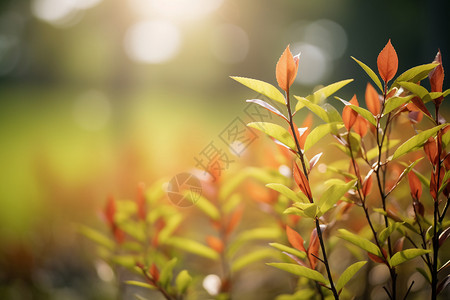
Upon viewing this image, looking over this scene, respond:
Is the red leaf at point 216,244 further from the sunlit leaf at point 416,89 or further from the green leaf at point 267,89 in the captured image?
the sunlit leaf at point 416,89

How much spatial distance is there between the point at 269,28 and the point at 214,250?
12.2 meters

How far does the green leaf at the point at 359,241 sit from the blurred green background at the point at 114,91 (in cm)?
78

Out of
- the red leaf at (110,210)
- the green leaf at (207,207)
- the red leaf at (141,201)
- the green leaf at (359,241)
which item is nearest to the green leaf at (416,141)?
the green leaf at (359,241)

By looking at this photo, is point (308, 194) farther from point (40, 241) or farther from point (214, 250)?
point (40, 241)

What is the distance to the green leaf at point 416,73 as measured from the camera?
0.67 meters

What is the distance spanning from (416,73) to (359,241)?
0.33 m

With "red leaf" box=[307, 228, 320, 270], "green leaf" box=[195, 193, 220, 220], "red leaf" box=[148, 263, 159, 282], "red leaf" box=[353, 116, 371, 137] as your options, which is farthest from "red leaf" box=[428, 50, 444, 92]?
"red leaf" box=[148, 263, 159, 282]

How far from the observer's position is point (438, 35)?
3672 mm

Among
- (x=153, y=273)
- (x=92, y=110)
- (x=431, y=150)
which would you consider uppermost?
(x=92, y=110)

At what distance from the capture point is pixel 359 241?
27.8 inches

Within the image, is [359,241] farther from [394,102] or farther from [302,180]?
[394,102]

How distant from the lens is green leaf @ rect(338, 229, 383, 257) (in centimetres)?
69

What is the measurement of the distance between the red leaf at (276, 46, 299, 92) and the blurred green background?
759mm

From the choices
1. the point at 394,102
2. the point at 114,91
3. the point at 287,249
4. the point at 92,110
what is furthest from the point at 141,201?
the point at 92,110
